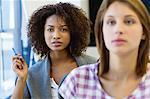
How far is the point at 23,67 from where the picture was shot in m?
1.44

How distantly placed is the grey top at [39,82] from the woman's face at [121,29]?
0.55m

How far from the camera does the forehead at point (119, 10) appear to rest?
3.02 feet

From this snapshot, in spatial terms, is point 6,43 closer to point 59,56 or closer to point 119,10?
point 59,56

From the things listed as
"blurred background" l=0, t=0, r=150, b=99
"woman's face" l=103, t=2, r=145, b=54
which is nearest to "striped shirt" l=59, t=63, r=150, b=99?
"woman's face" l=103, t=2, r=145, b=54

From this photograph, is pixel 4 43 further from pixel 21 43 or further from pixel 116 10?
pixel 116 10

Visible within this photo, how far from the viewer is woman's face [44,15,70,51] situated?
1421 mm

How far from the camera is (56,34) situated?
1.41 m

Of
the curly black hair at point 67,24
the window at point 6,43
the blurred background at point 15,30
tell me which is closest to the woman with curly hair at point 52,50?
the curly black hair at point 67,24

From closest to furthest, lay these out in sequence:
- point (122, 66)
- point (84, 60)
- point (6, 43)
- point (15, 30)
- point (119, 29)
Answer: point (119, 29) < point (122, 66) < point (84, 60) < point (15, 30) < point (6, 43)

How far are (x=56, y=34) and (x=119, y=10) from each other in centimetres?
54

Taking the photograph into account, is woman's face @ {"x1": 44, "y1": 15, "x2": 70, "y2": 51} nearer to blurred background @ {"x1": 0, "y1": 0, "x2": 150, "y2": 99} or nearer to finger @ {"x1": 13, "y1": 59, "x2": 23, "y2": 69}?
finger @ {"x1": 13, "y1": 59, "x2": 23, "y2": 69}

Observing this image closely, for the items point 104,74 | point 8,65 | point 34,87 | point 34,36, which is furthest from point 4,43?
point 104,74

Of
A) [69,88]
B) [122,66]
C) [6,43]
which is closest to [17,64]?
[69,88]

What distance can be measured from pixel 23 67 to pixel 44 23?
27cm
